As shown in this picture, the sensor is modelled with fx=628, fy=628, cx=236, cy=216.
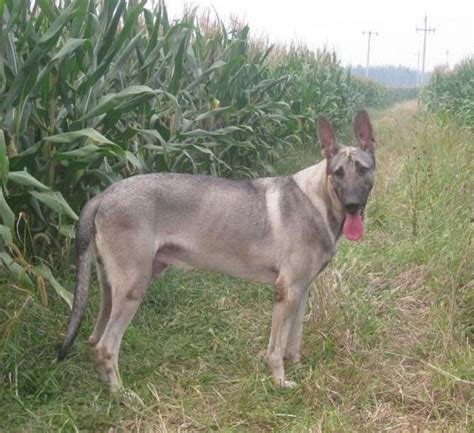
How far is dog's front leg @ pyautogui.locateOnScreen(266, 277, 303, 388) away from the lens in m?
3.82

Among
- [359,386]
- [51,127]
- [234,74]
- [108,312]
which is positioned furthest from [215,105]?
[359,386]

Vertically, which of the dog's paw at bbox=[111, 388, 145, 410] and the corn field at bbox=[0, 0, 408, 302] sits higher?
the corn field at bbox=[0, 0, 408, 302]

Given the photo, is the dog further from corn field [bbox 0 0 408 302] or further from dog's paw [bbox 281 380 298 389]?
corn field [bbox 0 0 408 302]

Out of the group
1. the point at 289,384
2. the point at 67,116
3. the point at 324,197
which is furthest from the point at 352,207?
the point at 67,116

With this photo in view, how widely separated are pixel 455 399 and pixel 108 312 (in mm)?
2050

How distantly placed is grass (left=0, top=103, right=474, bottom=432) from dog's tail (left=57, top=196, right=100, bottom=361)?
24cm

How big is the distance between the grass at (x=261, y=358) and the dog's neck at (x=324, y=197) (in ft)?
2.67

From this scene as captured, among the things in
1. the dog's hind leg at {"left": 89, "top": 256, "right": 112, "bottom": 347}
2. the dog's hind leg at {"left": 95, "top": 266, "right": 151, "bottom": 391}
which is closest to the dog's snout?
the dog's hind leg at {"left": 95, "top": 266, "right": 151, "bottom": 391}

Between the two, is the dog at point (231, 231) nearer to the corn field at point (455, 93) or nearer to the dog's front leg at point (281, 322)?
the dog's front leg at point (281, 322)

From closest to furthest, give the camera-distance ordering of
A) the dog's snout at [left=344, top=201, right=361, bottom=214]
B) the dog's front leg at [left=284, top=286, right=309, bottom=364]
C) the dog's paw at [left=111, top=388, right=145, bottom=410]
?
the dog's paw at [left=111, top=388, right=145, bottom=410] < the dog's snout at [left=344, top=201, right=361, bottom=214] < the dog's front leg at [left=284, top=286, right=309, bottom=364]

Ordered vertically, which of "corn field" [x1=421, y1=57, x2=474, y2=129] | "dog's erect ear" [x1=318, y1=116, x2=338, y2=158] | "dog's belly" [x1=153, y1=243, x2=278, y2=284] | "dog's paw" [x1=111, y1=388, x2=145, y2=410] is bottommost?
"dog's paw" [x1=111, y1=388, x2=145, y2=410]

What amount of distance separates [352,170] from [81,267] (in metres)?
1.63

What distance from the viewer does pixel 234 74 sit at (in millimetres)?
7020

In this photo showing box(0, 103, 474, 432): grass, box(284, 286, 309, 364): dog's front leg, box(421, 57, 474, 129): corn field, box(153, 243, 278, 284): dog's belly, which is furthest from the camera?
box(421, 57, 474, 129): corn field
